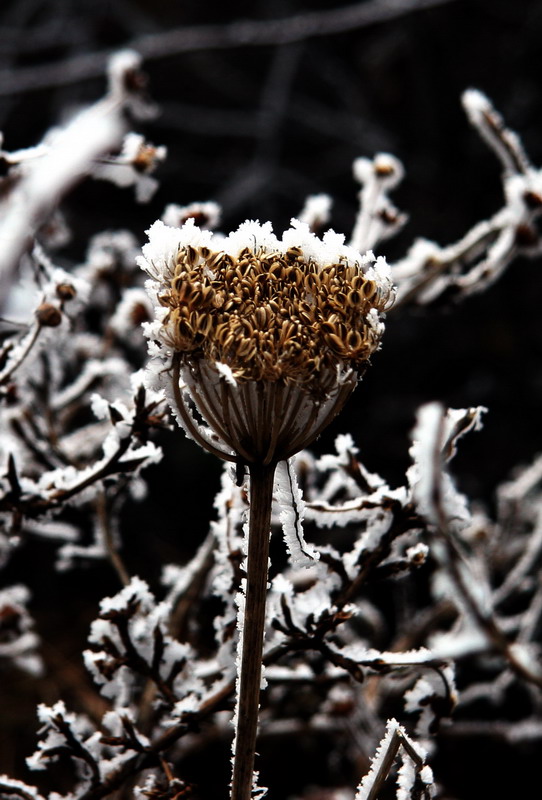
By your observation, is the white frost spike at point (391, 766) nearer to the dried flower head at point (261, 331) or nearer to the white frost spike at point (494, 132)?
the dried flower head at point (261, 331)

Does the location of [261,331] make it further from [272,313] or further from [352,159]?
[352,159]

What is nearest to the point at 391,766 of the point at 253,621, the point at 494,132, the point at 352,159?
the point at 253,621

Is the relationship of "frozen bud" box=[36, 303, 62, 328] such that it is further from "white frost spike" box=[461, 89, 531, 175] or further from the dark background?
the dark background

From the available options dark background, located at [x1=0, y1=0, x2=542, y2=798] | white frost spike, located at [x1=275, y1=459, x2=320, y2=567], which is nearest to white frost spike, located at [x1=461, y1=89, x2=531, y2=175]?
white frost spike, located at [x1=275, y1=459, x2=320, y2=567]

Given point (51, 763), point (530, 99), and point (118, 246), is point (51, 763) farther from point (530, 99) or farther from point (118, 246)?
point (530, 99)

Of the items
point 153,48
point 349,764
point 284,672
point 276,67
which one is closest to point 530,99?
point 276,67

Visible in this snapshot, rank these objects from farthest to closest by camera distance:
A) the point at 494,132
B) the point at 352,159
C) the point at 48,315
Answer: the point at 352,159, the point at 494,132, the point at 48,315
